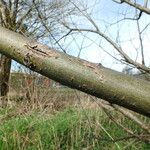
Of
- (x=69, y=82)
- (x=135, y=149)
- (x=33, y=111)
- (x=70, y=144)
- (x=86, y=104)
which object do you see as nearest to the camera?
(x=69, y=82)

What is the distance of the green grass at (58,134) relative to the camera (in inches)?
185

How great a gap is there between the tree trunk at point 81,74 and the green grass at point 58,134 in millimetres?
3416

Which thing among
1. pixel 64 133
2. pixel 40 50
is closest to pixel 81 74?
pixel 40 50

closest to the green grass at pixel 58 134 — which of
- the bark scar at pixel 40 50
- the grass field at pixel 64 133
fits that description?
the grass field at pixel 64 133

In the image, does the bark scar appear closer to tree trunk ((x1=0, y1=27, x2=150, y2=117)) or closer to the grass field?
tree trunk ((x1=0, y1=27, x2=150, y2=117))

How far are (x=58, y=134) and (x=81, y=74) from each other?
Answer: 4.79m

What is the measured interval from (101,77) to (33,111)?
558 cm

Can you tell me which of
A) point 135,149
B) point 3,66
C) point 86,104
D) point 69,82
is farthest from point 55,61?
point 3,66

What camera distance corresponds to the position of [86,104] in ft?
18.2

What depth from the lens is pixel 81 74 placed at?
0.84m

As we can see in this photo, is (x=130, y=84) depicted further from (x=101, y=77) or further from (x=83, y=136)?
(x=83, y=136)

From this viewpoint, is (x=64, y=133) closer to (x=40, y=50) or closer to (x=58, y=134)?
(x=58, y=134)

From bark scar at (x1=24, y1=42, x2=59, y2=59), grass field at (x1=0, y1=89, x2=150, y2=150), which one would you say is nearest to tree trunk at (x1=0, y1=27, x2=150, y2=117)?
bark scar at (x1=24, y1=42, x2=59, y2=59)

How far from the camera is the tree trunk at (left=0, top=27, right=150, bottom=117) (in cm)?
84
